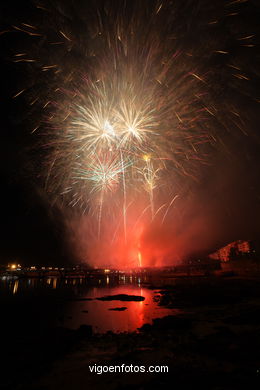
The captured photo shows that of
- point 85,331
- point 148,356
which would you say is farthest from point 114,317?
point 148,356

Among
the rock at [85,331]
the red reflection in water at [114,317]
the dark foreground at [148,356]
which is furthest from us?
the red reflection in water at [114,317]

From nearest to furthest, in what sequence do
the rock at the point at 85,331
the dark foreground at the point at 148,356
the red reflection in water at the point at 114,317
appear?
1. the dark foreground at the point at 148,356
2. the rock at the point at 85,331
3. the red reflection in water at the point at 114,317

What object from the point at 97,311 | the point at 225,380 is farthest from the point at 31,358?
the point at 97,311

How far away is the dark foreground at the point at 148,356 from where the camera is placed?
7266 millimetres

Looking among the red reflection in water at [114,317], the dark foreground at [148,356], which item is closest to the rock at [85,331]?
the dark foreground at [148,356]

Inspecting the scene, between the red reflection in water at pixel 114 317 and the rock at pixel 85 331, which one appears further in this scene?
the red reflection in water at pixel 114 317

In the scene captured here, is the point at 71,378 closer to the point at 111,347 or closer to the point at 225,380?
the point at 111,347

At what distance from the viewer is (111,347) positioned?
10695mm

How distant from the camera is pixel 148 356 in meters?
9.12

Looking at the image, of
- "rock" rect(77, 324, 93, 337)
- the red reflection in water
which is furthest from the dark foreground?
the red reflection in water

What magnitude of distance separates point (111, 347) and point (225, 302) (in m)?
14.5

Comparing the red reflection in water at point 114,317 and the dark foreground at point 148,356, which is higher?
the dark foreground at point 148,356

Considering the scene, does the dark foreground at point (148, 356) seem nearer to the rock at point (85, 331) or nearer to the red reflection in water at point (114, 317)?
the rock at point (85, 331)

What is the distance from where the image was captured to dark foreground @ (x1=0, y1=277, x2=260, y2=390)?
7.27m
